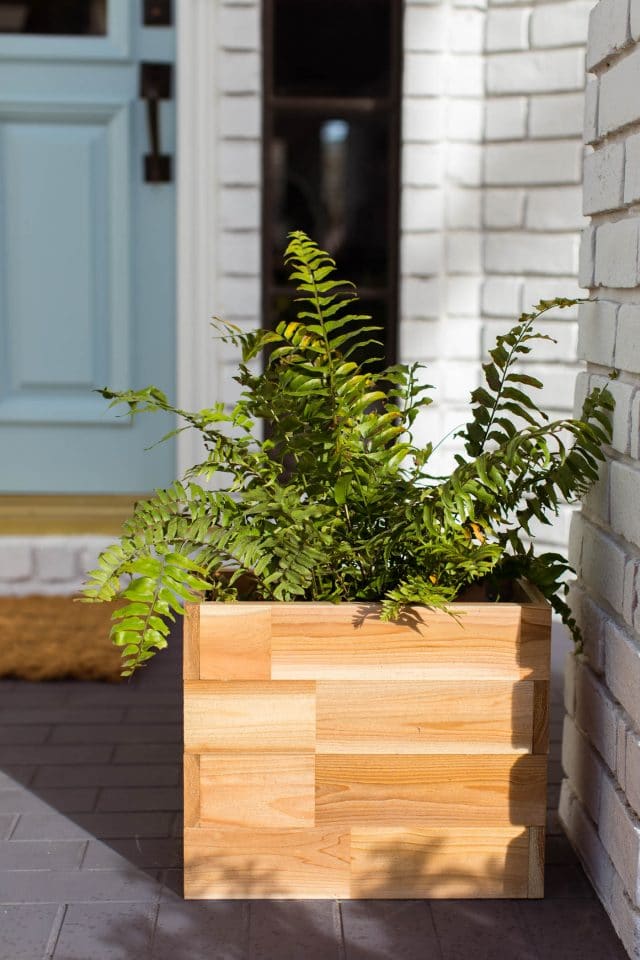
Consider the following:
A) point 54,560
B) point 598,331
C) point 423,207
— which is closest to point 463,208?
point 423,207

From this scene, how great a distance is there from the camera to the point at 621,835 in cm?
216

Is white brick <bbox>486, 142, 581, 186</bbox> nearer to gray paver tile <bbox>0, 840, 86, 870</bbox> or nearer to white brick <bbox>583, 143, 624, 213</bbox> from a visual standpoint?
white brick <bbox>583, 143, 624, 213</bbox>

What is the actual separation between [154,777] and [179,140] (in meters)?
2.21

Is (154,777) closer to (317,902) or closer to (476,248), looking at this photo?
(317,902)

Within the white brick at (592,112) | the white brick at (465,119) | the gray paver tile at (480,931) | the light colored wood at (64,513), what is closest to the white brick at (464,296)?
the white brick at (465,119)

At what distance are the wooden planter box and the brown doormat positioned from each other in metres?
1.32

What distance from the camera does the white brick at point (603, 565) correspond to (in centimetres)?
220

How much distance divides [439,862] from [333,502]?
2.22 ft

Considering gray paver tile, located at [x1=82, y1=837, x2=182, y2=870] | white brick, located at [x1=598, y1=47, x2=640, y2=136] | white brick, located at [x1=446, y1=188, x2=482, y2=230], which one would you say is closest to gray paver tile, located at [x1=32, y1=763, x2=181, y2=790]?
gray paver tile, located at [x1=82, y1=837, x2=182, y2=870]

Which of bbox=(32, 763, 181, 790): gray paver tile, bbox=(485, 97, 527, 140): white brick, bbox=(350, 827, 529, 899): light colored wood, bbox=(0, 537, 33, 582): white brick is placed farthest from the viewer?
bbox=(0, 537, 33, 582): white brick

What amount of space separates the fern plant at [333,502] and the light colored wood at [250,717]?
15 centimetres

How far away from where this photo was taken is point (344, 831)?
2.26 meters

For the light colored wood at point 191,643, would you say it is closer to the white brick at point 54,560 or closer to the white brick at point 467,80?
the white brick at point 54,560

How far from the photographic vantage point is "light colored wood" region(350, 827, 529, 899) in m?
2.28
